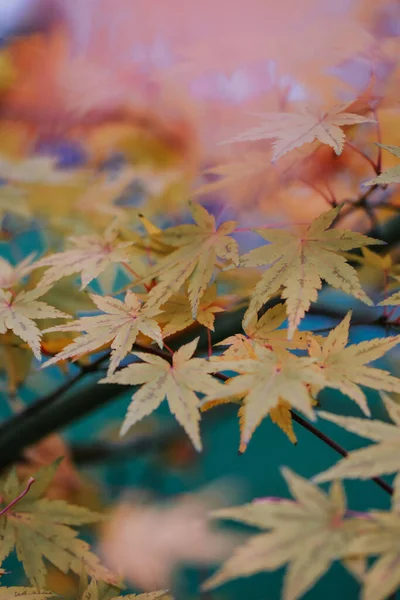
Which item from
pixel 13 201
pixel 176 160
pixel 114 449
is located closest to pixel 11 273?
pixel 13 201

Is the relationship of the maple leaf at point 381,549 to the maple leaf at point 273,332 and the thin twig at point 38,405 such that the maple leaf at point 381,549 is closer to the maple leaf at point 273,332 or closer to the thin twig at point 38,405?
the maple leaf at point 273,332

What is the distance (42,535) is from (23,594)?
0.36ft

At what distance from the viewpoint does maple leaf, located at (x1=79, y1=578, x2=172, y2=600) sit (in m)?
0.49

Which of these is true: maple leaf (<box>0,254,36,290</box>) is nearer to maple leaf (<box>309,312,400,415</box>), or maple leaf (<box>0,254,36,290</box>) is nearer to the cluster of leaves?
the cluster of leaves

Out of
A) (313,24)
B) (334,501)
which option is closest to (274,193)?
(313,24)

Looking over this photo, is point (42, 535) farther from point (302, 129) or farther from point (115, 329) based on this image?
point (302, 129)

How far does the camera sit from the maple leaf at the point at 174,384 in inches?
16.7

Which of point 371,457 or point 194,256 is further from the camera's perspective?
point 194,256

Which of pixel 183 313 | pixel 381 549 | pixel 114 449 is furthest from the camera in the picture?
pixel 114 449

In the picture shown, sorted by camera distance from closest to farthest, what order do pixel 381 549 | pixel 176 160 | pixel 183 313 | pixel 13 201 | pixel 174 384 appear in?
pixel 381 549 < pixel 174 384 < pixel 183 313 < pixel 13 201 < pixel 176 160

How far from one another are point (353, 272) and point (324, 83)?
0.40 metres

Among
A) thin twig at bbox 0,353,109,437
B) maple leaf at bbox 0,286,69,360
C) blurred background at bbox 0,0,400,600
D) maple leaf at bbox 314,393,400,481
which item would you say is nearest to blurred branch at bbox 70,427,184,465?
blurred background at bbox 0,0,400,600

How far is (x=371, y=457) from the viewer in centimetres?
36

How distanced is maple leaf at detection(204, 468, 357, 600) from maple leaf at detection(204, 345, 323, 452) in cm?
5
